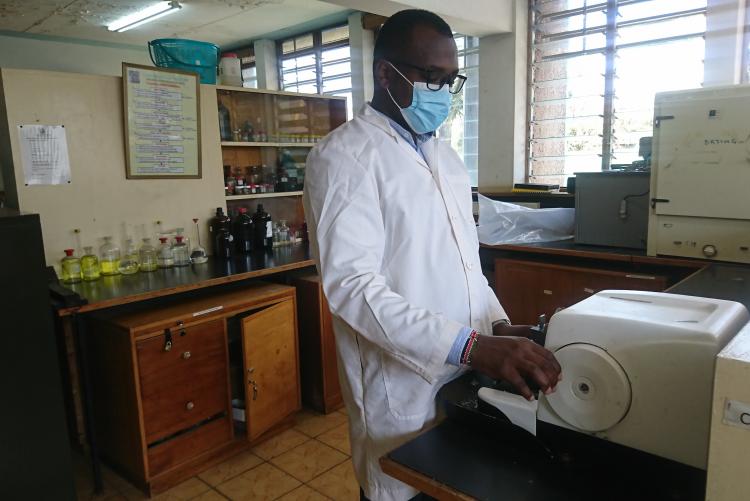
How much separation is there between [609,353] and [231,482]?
6.17ft

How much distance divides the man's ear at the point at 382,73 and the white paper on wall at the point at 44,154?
1.74m

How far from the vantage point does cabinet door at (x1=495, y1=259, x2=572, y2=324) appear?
2822 millimetres

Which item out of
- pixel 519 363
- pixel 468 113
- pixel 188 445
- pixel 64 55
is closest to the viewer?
pixel 519 363

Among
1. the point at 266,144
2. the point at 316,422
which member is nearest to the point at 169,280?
the point at 316,422

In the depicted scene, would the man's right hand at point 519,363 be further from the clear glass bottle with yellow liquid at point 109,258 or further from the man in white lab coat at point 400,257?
the clear glass bottle with yellow liquid at point 109,258

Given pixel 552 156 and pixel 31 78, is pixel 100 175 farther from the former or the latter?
pixel 552 156

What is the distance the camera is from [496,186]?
3832mm

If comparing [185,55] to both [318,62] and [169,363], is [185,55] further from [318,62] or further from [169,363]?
[318,62]

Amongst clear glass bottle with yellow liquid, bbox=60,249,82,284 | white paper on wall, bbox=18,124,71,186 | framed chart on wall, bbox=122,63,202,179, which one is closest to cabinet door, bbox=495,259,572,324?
framed chart on wall, bbox=122,63,202,179

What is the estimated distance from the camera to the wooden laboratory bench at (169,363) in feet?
6.67

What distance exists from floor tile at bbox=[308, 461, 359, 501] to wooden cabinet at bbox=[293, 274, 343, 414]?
515 millimetres

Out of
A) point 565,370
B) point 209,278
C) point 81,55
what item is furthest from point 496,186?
point 81,55

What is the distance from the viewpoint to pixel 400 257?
108 cm

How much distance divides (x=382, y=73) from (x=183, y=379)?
5.08 feet
